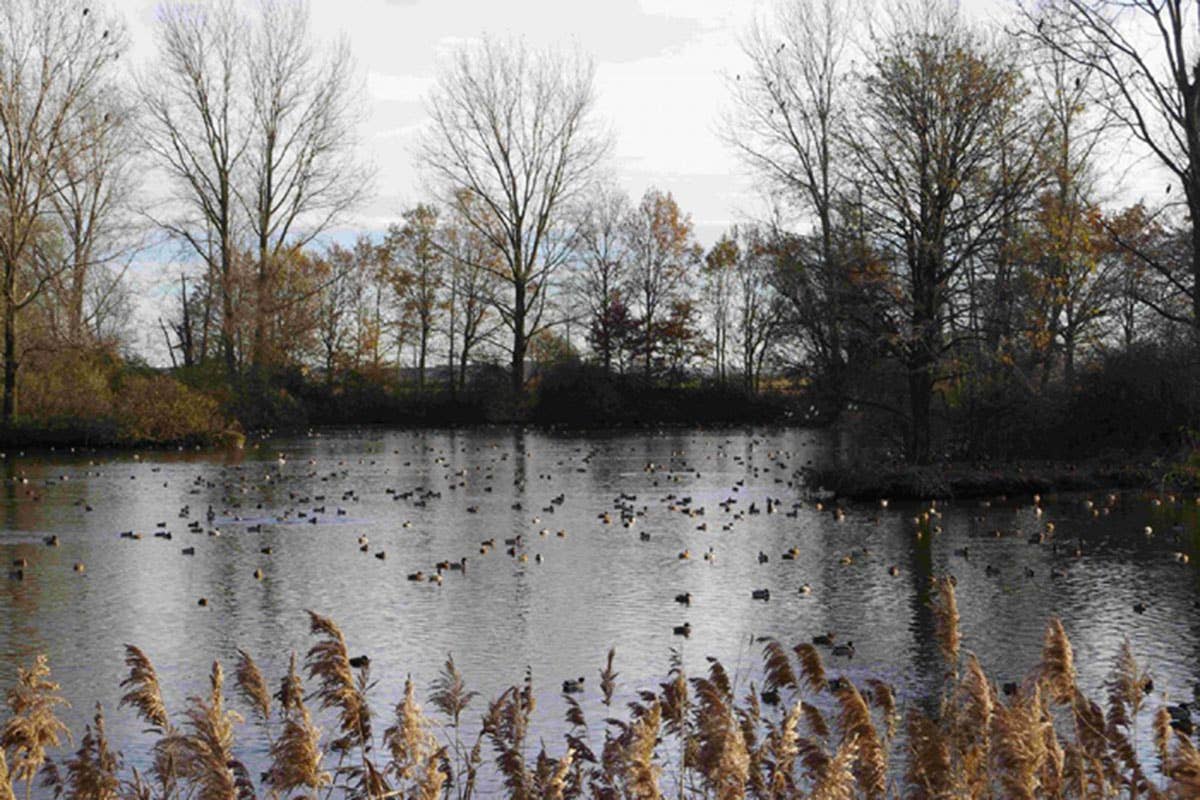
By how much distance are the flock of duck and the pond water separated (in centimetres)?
11

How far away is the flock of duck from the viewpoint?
58.0 ft

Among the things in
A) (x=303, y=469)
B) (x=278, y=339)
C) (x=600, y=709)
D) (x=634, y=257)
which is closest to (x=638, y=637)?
(x=600, y=709)

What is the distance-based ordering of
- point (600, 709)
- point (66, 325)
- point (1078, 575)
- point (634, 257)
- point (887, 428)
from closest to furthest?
1. point (600, 709)
2. point (1078, 575)
3. point (887, 428)
4. point (66, 325)
5. point (634, 257)

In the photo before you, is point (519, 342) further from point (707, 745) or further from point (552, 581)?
point (707, 745)

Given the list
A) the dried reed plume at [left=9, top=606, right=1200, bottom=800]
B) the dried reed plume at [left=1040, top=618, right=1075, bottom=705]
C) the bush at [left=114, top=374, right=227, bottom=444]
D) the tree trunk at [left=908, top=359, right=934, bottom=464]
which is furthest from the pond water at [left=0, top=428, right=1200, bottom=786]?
the bush at [left=114, top=374, right=227, bottom=444]

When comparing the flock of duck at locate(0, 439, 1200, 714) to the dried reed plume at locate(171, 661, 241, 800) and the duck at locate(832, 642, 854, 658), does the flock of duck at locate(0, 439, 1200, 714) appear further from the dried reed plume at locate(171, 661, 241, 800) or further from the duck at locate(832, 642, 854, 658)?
the dried reed plume at locate(171, 661, 241, 800)

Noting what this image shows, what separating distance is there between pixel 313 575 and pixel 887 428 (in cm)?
1620

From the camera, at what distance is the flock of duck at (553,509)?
17.7 metres

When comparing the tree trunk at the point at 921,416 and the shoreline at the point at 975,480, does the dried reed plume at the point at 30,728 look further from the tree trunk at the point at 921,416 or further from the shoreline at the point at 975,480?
the tree trunk at the point at 921,416

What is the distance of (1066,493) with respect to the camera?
27062mm

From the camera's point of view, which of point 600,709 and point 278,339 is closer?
point 600,709

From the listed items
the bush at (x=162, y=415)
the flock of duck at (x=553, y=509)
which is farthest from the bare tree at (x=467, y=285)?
the flock of duck at (x=553, y=509)

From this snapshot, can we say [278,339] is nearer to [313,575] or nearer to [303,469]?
[303,469]

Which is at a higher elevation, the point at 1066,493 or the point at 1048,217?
the point at 1048,217
